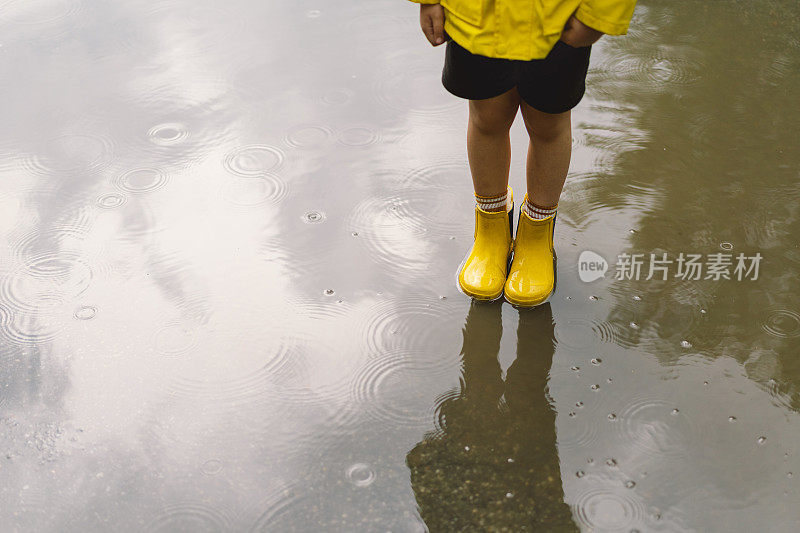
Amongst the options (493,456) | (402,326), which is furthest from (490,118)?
(493,456)

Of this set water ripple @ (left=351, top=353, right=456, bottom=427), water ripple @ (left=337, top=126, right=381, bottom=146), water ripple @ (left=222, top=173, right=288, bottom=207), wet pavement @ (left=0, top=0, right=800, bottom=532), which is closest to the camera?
wet pavement @ (left=0, top=0, right=800, bottom=532)

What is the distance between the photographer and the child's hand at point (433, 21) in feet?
5.37

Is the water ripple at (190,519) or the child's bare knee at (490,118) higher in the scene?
the child's bare knee at (490,118)

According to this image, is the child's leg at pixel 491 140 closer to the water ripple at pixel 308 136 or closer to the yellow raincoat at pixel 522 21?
the yellow raincoat at pixel 522 21

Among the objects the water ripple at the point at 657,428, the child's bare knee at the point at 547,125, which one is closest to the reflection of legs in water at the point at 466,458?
the water ripple at the point at 657,428

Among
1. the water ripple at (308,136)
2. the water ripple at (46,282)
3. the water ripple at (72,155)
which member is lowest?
the water ripple at (46,282)

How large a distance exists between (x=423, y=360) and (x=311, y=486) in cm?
45

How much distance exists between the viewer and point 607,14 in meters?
1.48

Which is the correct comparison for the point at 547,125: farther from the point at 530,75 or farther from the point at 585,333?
the point at 585,333

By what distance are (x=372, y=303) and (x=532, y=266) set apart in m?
0.46

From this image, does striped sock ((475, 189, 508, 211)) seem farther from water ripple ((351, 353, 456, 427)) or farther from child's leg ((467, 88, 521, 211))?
water ripple ((351, 353, 456, 427))

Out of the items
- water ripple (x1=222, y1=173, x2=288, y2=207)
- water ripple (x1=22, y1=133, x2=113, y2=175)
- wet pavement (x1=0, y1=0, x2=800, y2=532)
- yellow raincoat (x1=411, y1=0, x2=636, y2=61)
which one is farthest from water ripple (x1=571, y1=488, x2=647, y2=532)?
water ripple (x1=22, y1=133, x2=113, y2=175)

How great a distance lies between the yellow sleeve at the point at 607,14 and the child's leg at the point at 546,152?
28 cm

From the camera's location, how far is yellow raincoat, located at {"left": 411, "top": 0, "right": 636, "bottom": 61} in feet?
4.88
